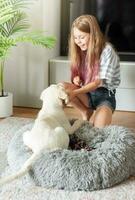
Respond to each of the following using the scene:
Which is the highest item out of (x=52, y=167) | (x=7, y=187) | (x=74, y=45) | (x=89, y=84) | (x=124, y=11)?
(x=124, y=11)

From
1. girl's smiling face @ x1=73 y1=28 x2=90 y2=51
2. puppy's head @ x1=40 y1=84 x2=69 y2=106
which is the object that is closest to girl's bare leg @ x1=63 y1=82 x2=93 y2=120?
girl's smiling face @ x1=73 y1=28 x2=90 y2=51

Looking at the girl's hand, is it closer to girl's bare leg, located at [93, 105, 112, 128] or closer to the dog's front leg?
girl's bare leg, located at [93, 105, 112, 128]

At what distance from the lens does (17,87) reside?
3.18m

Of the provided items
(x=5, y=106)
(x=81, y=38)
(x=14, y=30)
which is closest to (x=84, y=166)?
(x=81, y=38)

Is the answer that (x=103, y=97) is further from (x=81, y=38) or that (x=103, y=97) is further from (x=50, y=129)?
(x=50, y=129)

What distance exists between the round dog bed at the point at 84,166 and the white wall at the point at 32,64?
1320mm

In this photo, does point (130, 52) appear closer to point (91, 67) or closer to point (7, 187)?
point (91, 67)

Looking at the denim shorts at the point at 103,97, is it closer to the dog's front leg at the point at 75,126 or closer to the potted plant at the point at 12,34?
the dog's front leg at the point at 75,126

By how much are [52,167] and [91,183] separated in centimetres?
19

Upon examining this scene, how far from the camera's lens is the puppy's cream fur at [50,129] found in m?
1.72

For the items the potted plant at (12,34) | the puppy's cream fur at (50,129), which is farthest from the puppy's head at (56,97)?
the potted plant at (12,34)

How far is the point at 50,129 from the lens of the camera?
1.78 meters

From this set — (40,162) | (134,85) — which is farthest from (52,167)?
(134,85)

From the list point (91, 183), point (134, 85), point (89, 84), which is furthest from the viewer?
point (134, 85)
